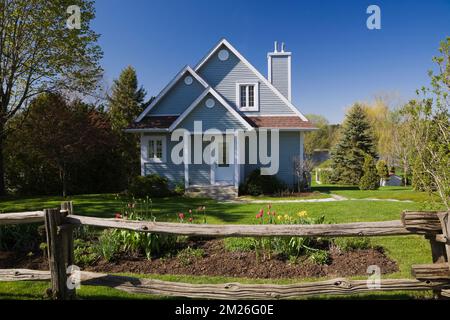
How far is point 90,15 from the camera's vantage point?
1677 cm

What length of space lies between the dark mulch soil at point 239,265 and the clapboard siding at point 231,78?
1304 cm

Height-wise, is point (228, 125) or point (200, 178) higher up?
point (228, 125)

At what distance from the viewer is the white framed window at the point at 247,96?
17.7 meters

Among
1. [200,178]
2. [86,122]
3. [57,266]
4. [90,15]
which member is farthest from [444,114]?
[90,15]

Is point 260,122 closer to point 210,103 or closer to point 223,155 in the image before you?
point 223,155

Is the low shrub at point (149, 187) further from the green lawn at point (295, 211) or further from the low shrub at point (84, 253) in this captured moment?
the low shrub at point (84, 253)

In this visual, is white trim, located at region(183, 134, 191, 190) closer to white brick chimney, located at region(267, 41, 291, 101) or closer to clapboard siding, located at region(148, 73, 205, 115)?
clapboard siding, located at region(148, 73, 205, 115)

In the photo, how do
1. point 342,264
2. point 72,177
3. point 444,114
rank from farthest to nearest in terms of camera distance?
point 72,177, point 444,114, point 342,264

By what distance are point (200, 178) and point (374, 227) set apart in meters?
13.3

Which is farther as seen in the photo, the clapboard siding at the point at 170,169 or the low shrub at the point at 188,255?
the clapboard siding at the point at 170,169

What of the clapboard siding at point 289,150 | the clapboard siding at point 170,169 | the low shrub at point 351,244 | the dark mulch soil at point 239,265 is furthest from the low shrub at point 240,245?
the clapboard siding at point 289,150

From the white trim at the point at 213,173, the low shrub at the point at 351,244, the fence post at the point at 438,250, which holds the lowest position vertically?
the low shrub at the point at 351,244

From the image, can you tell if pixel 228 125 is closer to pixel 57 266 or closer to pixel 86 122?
pixel 86 122

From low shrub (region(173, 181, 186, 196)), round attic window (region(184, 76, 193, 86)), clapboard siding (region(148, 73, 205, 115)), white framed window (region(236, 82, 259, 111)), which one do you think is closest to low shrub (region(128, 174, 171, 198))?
low shrub (region(173, 181, 186, 196))
